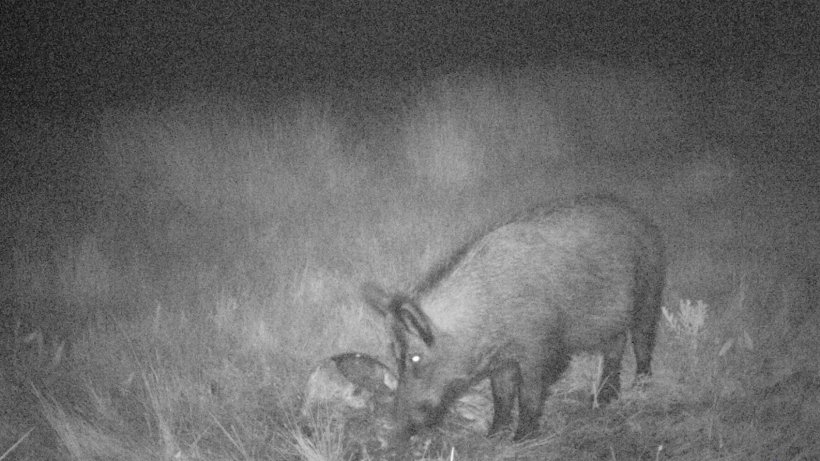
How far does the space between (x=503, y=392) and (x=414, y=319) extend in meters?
1.03

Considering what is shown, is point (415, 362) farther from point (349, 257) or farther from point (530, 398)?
point (349, 257)

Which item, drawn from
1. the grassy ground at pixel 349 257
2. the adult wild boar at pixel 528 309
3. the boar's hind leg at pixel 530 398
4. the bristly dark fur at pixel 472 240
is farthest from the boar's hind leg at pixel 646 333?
the boar's hind leg at pixel 530 398

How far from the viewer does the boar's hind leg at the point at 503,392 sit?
421cm

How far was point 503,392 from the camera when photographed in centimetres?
425

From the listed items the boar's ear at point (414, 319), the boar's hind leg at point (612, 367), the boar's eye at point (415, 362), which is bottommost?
the boar's hind leg at point (612, 367)

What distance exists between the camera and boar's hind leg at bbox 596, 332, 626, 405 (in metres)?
4.69

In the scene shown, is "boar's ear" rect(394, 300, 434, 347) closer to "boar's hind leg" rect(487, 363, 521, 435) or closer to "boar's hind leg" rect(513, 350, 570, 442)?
"boar's hind leg" rect(487, 363, 521, 435)

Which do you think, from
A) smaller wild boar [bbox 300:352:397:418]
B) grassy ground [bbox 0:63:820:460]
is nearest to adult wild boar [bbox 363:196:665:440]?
grassy ground [bbox 0:63:820:460]

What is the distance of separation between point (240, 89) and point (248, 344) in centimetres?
997

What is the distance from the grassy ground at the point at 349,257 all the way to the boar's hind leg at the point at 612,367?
141mm

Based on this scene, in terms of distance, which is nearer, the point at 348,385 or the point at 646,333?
the point at 348,385

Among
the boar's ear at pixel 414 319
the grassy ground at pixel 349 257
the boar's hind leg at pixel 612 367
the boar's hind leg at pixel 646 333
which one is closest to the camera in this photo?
the boar's ear at pixel 414 319

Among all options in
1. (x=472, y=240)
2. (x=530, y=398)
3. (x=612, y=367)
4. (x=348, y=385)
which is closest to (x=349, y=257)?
(x=472, y=240)

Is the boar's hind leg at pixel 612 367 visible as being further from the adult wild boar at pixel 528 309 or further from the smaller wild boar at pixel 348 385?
the smaller wild boar at pixel 348 385
